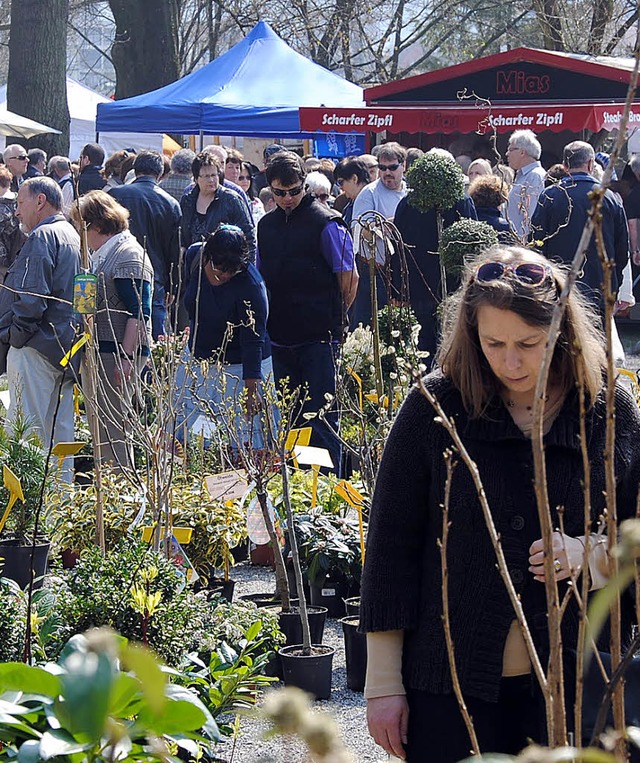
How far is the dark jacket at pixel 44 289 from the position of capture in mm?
6156

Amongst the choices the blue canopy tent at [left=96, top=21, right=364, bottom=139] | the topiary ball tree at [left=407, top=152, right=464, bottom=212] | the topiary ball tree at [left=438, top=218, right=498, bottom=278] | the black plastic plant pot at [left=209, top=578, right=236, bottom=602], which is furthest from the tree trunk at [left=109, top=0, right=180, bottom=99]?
the black plastic plant pot at [left=209, top=578, right=236, bottom=602]

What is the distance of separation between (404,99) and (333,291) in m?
10.9

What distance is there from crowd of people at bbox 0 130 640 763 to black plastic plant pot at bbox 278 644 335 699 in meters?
0.97

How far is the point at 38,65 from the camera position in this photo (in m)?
19.4

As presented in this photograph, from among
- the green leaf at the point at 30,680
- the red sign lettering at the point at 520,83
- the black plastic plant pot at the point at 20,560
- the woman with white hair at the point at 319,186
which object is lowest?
the black plastic plant pot at the point at 20,560

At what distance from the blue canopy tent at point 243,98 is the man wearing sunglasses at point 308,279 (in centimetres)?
862

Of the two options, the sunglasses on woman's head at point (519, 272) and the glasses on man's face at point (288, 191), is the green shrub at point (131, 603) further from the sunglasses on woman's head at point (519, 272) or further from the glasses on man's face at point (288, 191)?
the glasses on man's face at point (288, 191)

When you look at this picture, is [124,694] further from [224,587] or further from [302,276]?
[302,276]

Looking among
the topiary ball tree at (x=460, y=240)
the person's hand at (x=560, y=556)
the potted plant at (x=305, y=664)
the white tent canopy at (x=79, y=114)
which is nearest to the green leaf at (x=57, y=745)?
the person's hand at (x=560, y=556)

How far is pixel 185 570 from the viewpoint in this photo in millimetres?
4051

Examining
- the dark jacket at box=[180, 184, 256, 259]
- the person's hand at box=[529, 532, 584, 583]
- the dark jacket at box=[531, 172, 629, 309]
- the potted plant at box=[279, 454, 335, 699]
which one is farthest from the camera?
the dark jacket at box=[180, 184, 256, 259]

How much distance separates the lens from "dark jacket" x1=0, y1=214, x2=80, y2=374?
6156 millimetres

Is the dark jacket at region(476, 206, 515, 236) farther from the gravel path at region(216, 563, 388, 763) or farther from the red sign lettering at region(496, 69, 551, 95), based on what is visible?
the red sign lettering at region(496, 69, 551, 95)

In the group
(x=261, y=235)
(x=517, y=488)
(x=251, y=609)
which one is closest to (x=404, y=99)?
(x=261, y=235)
